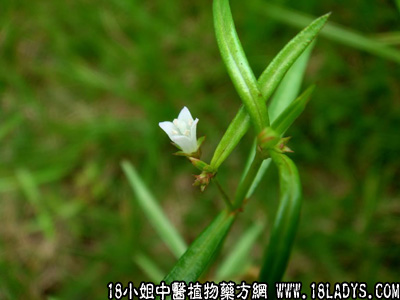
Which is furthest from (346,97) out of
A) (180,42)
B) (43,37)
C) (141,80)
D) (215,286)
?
(43,37)

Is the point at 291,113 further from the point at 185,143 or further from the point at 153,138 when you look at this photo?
the point at 153,138

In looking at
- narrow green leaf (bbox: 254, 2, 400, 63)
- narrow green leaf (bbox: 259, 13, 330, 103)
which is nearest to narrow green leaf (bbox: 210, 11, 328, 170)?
narrow green leaf (bbox: 259, 13, 330, 103)

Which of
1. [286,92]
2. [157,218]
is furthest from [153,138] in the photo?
[286,92]

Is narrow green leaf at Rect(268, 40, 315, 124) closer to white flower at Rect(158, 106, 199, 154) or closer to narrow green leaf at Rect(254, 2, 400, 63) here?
white flower at Rect(158, 106, 199, 154)

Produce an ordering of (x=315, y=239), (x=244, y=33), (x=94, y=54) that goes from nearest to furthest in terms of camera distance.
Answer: (x=315, y=239), (x=244, y=33), (x=94, y=54)

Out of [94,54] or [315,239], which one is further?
[94,54]

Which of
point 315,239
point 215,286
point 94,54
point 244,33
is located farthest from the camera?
point 94,54

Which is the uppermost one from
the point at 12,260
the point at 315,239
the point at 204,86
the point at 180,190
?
the point at 204,86

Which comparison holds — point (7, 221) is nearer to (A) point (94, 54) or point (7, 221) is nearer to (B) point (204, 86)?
(A) point (94, 54)
